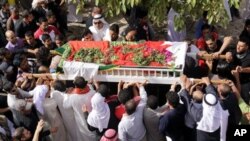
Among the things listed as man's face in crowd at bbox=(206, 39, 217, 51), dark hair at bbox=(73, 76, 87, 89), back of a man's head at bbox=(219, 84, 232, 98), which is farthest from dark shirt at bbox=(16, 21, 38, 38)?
back of a man's head at bbox=(219, 84, 232, 98)

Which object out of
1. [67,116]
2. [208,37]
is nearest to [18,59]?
[67,116]

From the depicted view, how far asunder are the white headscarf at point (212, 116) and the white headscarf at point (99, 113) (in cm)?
128

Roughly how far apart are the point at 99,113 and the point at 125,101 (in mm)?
402

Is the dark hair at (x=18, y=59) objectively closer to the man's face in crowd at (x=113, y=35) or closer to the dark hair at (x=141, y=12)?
the man's face in crowd at (x=113, y=35)

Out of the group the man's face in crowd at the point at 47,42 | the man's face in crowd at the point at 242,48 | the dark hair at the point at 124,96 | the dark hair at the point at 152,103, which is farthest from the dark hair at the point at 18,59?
the man's face in crowd at the point at 242,48

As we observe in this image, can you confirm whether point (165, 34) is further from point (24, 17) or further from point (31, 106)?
point (31, 106)

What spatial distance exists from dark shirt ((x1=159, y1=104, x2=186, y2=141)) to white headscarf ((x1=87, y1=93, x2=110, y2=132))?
789 millimetres

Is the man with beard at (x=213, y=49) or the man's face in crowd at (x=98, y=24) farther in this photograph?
the man's face in crowd at (x=98, y=24)

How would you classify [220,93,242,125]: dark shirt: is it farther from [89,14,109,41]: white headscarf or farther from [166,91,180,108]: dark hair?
[89,14,109,41]: white headscarf

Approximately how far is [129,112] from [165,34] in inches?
183

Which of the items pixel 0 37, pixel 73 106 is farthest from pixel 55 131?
pixel 0 37

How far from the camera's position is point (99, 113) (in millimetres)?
6602

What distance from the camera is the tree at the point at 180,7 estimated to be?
24.9ft

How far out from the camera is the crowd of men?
6.38 metres
